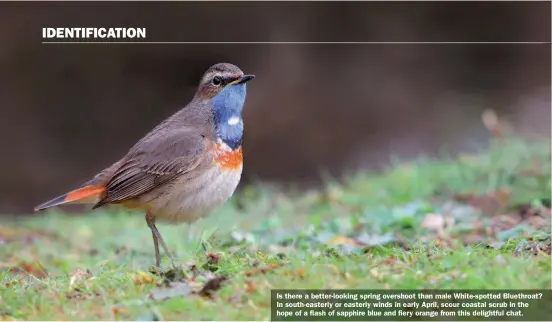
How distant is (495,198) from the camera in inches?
288

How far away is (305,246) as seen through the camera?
6.14m

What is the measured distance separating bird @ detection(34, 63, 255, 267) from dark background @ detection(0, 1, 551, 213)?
5272mm

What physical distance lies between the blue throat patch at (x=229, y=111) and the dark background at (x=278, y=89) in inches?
208

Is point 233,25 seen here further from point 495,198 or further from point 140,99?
point 495,198

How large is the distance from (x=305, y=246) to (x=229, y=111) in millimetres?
1170

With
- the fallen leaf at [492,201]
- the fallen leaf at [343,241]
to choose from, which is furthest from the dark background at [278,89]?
the fallen leaf at [343,241]

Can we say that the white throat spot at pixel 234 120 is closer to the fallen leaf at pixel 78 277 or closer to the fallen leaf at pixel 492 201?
the fallen leaf at pixel 78 277

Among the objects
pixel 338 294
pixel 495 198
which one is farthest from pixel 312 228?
pixel 338 294

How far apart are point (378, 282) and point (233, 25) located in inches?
305

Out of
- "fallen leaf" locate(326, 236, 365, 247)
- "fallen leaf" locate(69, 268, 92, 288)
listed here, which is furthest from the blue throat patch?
"fallen leaf" locate(69, 268, 92, 288)

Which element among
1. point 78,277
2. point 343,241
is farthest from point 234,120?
point 78,277

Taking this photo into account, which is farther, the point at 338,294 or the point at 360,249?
the point at 360,249

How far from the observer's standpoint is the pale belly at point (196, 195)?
222 inches

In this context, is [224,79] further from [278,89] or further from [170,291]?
[278,89]
